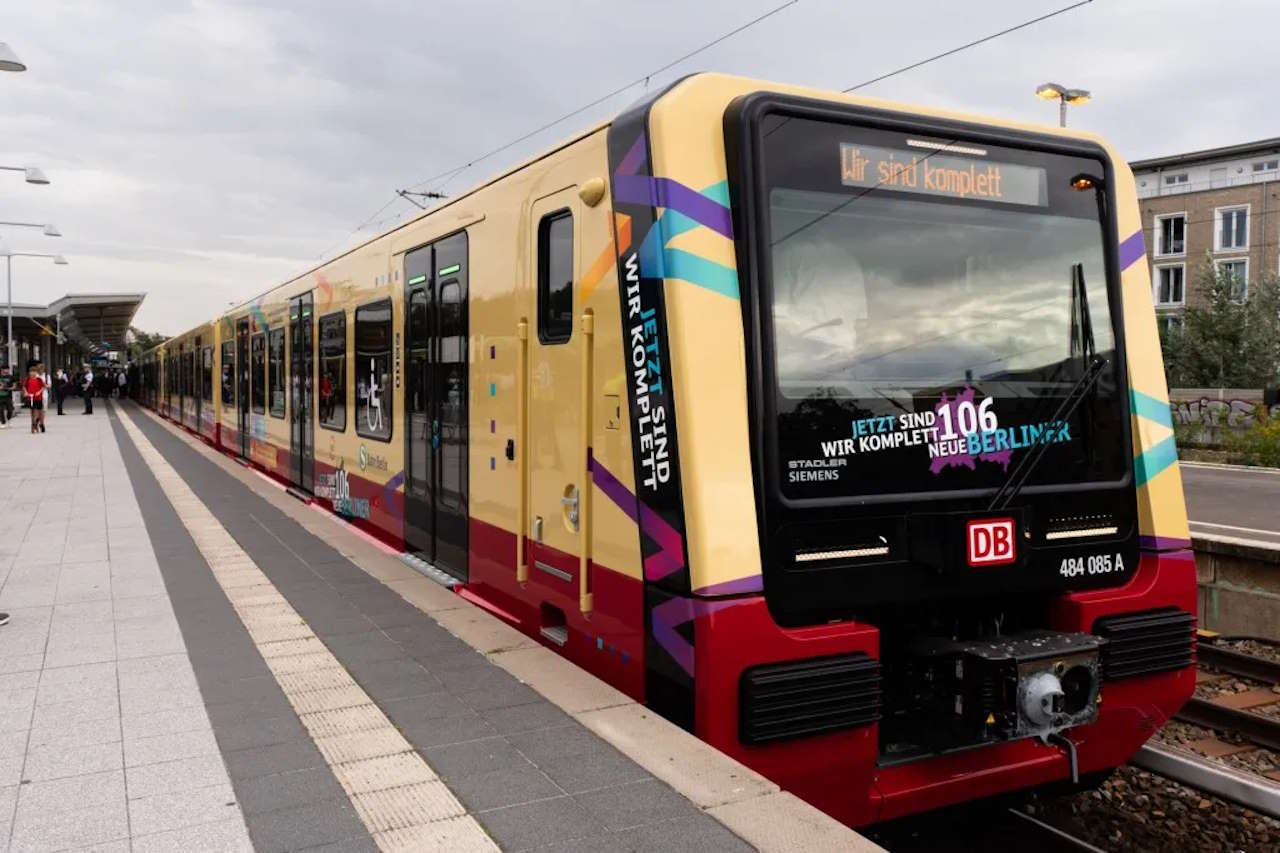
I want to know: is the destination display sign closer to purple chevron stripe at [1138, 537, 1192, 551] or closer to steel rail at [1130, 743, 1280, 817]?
purple chevron stripe at [1138, 537, 1192, 551]

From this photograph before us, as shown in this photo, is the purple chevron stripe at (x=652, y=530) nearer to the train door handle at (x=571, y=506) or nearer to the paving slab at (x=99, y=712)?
the train door handle at (x=571, y=506)

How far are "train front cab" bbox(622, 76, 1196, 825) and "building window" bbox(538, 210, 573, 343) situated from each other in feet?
2.29

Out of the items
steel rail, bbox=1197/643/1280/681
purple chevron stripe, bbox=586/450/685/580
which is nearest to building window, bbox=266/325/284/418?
purple chevron stripe, bbox=586/450/685/580

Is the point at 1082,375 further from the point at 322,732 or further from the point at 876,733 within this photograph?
the point at 322,732

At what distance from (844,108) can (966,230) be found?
Result: 773 millimetres

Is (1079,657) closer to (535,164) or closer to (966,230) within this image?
(966,230)

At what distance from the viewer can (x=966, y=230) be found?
171 inches

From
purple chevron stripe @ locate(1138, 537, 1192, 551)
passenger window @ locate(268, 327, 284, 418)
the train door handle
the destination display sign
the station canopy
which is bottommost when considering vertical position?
purple chevron stripe @ locate(1138, 537, 1192, 551)

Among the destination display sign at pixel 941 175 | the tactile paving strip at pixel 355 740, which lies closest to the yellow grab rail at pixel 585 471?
the tactile paving strip at pixel 355 740

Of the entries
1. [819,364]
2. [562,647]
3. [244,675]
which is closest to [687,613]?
[819,364]

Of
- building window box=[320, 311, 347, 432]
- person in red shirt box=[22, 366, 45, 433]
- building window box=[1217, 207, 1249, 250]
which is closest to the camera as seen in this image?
building window box=[320, 311, 347, 432]

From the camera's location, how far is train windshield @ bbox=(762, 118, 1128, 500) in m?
3.96

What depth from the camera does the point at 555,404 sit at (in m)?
4.86

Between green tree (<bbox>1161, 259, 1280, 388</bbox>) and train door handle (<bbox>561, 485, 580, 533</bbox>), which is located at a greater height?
green tree (<bbox>1161, 259, 1280, 388</bbox>)
